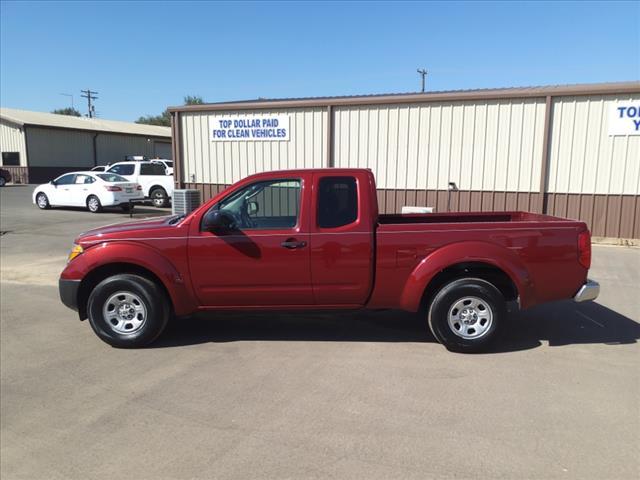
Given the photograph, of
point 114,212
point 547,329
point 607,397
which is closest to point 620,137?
point 547,329

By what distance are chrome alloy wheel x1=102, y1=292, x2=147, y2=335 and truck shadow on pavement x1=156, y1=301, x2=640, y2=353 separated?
1.04 ft

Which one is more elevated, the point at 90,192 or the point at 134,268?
the point at 90,192

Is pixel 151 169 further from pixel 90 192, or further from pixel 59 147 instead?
pixel 59 147

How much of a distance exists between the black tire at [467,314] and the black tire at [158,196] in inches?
672

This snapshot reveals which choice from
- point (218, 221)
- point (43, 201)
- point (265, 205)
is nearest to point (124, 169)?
point (43, 201)

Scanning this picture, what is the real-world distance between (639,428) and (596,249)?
8330 mm

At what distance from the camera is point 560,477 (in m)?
2.94

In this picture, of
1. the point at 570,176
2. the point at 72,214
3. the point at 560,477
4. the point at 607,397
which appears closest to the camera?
the point at 560,477

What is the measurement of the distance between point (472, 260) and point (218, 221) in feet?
8.28

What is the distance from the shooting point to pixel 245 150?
1462 cm

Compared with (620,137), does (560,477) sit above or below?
below

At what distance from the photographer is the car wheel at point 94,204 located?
18.7 metres

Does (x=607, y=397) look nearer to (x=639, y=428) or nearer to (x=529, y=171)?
(x=639, y=428)

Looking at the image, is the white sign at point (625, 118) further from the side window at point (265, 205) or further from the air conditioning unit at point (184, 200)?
the air conditioning unit at point (184, 200)
